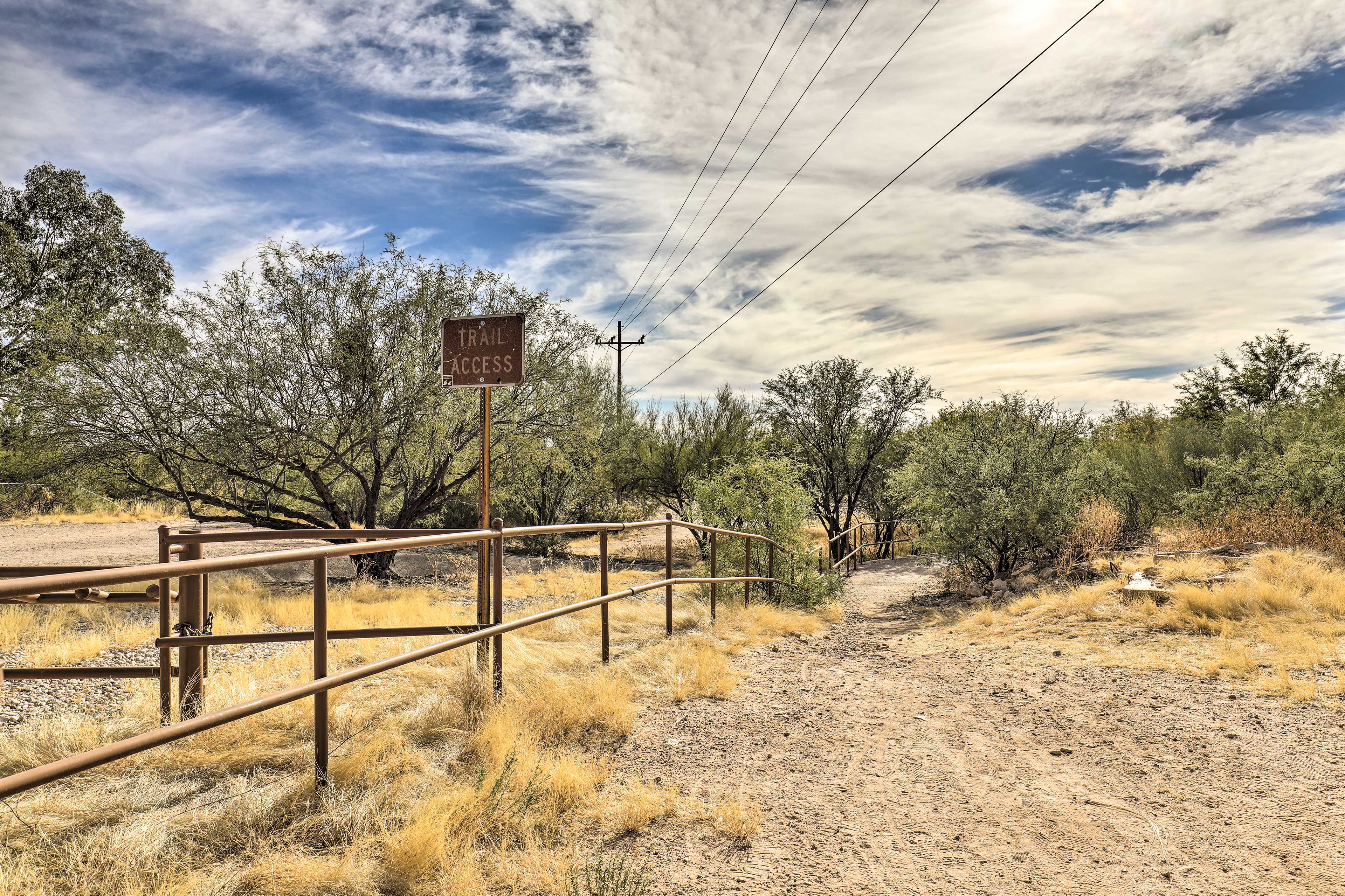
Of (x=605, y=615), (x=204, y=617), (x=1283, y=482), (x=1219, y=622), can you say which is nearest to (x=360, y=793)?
(x=204, y=617)

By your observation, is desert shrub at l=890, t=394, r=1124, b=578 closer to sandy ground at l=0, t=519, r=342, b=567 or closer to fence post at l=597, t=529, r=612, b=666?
fence post at l=597, t=529, r=612, b=666

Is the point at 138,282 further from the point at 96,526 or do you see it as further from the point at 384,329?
the point at 384,329

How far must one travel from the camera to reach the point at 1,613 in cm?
834

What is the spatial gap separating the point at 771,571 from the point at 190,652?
909cm

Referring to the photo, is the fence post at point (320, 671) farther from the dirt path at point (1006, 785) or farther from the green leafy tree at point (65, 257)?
the green leafy tree at point (65, 257)

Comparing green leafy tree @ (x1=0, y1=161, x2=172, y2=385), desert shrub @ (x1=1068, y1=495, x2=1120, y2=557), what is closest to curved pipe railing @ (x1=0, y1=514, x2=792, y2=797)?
desert shrub @ (x1=1068, y1=495, x2=1120, y2=557)

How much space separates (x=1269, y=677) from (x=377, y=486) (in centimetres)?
1387

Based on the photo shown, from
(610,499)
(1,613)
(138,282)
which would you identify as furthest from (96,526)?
(1,613)

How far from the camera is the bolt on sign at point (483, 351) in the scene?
627cm

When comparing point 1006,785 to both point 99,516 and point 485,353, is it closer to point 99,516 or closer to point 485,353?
point 485,353

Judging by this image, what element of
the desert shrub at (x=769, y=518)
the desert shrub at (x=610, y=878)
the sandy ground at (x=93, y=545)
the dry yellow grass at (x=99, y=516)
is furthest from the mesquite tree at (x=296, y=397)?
the dry yellow grass at (x=99, y=516)

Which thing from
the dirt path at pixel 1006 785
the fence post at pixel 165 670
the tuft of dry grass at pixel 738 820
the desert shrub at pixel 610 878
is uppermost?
the fence post at pixel 165 670

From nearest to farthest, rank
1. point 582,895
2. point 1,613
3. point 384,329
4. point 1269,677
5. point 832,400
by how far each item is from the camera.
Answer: point 582,895
point 1269,677
point 1,613
point 384,329
point 832,400

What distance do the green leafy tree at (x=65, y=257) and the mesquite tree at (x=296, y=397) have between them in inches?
543
